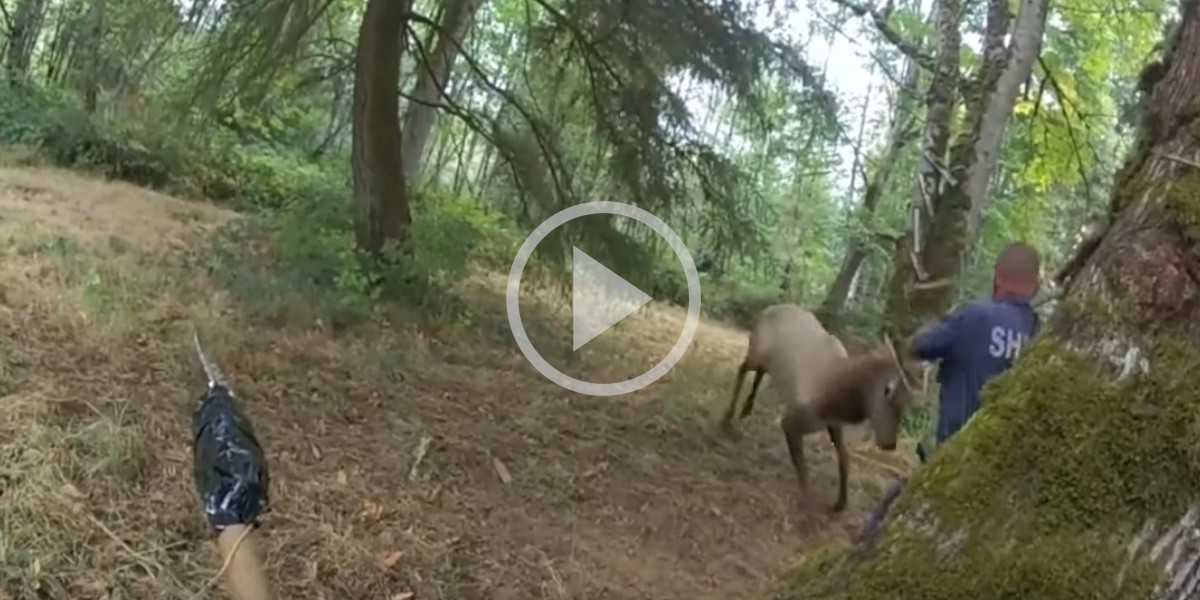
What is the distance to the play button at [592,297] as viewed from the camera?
8.10 meters

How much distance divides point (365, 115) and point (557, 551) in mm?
4707

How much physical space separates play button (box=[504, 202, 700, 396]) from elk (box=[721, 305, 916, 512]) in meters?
1.31

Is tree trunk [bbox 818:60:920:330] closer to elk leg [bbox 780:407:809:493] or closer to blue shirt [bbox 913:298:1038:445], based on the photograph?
elk leg [bbox 780:407:809:493]

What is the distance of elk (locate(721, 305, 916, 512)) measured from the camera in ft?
19.5

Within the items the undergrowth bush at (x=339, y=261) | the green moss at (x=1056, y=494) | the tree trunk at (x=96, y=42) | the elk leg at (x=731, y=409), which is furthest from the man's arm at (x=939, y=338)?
the tree trunk at (x=96, y=42)

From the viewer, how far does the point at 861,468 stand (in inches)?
299

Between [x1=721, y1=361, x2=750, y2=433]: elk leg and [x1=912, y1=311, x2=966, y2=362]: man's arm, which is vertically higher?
[x1=912, y1=311, x2=966, y2=362]: man's arm

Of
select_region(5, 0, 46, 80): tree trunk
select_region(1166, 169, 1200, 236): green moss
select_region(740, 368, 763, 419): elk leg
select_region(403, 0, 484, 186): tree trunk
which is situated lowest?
select_region(740, 368, 763, 419): elk leg

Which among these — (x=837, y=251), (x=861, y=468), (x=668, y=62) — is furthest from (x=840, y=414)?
(x=837, y=251)

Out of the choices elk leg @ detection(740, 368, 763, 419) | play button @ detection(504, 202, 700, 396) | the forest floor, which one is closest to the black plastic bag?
the forest floor

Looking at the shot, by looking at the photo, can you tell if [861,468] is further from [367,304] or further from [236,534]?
[236,534]

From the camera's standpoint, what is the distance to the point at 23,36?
13.2 metres

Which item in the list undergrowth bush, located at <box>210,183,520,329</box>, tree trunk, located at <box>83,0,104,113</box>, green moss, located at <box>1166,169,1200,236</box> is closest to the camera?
green moss, located at <box>1166,169,1200,236</box>

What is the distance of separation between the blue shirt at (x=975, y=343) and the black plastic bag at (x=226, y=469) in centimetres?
276
